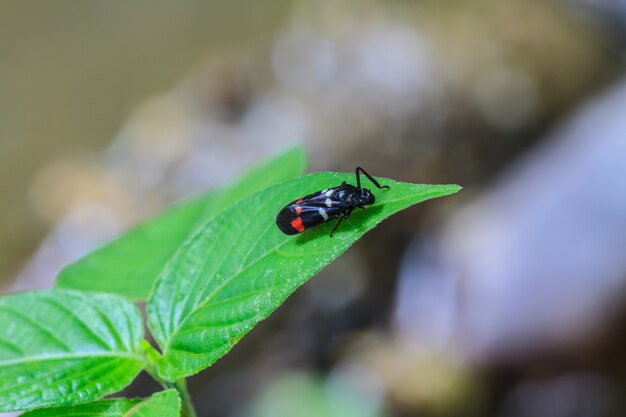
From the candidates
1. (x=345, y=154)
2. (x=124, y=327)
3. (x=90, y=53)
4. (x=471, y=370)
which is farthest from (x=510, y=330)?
(x=90, y=53)

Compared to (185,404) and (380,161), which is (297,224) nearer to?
(185,404)

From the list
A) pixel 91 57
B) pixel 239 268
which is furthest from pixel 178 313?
pixel 91 57

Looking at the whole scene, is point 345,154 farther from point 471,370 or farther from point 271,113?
point 471,370

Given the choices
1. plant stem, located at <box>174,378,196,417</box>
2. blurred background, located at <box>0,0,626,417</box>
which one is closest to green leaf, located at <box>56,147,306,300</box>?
plant stem, located at <box>174,378,196,417</box>

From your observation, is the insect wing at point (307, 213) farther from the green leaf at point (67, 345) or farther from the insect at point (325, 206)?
the green leaf at point (67, 345)

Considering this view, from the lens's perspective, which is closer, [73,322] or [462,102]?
[73,322]

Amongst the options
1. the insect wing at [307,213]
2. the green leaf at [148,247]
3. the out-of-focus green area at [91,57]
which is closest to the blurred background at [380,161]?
the out-of-focus green area at [91,57]

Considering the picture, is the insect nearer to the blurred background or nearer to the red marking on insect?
the red marking on insect
